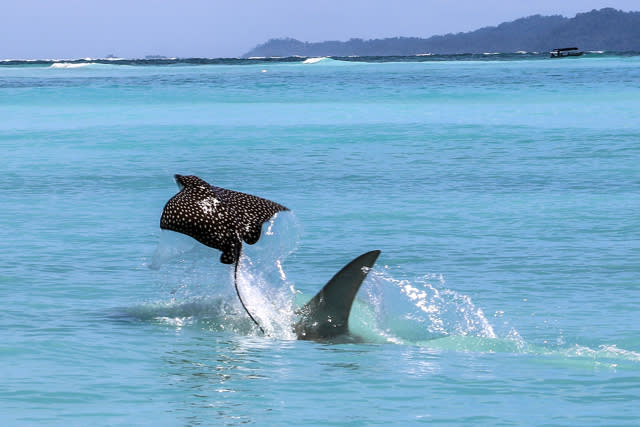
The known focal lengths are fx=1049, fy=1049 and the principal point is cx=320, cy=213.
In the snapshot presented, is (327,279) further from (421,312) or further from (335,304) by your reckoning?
(335,304)

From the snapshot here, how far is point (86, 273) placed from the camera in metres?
12.3

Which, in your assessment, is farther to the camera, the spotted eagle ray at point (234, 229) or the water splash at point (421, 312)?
the water splash at point (421, 312)

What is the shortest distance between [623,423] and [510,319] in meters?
3.29

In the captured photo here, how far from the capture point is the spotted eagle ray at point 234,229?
357 inches

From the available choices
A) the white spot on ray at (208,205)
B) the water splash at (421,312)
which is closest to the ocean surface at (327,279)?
the water splash at (421,312)

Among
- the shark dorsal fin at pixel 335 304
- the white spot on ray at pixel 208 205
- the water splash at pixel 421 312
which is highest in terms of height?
the white spot on ray at pixel 208 205

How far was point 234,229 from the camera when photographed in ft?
30.0

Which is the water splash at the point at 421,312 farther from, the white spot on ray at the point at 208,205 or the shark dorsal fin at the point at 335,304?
the white spot on ray at the point at 208,205

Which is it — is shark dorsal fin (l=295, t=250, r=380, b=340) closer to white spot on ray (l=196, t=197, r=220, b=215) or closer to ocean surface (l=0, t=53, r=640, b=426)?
ocean surface (l=0, t=53, r=640, b=426)

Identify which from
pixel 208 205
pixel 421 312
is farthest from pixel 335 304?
pixel 421 312

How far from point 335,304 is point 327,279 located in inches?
114

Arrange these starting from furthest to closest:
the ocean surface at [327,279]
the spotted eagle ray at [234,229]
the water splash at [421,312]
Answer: the water splash at [421,312], the spotted eagle ray at [234,229], the ocean surface at [327,279]

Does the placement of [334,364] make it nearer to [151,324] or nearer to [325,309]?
[325,309]

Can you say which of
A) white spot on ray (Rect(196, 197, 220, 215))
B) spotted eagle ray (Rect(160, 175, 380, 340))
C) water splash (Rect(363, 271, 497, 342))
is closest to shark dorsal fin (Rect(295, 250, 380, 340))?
spotted eagle ray (Rect(160, 175, 380, 340))
